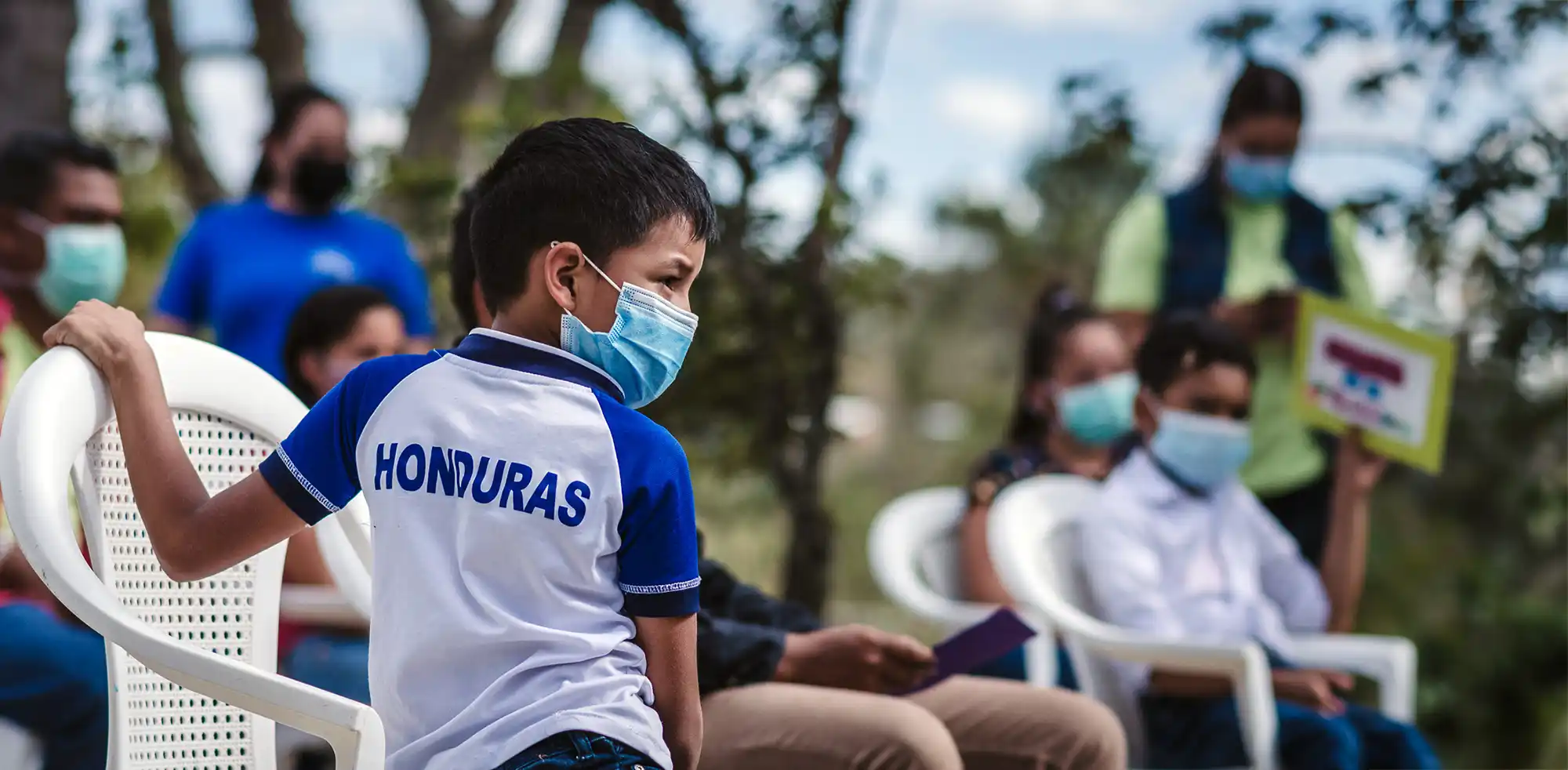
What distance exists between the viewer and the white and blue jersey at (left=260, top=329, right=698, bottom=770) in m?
1.56

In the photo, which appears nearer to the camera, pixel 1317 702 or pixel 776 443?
pixel 1317 702

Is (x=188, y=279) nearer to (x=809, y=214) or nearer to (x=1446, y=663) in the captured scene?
(x=809, y=214)

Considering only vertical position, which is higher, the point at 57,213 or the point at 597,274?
the point at 597,274

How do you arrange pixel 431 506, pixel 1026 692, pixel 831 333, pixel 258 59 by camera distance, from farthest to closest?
pixel 258 59, pixel 831 333, pixel 1026 692, pixel 431 506

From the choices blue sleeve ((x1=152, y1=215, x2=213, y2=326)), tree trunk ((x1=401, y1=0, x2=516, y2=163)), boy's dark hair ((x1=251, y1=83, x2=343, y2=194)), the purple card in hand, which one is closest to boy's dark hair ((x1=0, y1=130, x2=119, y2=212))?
blue sleeve ((x1=152, y1=215, x2=213, y2=326))

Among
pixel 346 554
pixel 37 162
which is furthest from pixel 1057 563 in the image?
pixel 37 162

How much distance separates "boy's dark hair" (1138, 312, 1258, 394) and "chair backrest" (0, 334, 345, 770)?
6.39ft

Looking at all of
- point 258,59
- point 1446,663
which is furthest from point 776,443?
point 1446,663

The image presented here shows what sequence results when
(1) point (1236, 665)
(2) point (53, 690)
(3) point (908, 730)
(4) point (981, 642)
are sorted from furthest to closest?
1. (1) point (1236, 665)
2. (2) point (53, 690)
3. (4) point (981, 642)
4. (3) point (908, 730)

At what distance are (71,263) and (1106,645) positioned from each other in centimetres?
233

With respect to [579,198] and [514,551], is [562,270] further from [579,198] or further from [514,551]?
[514,551]

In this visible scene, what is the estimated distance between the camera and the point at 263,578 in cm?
206

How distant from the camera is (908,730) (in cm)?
207

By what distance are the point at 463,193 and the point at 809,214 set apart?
1.47 metres
